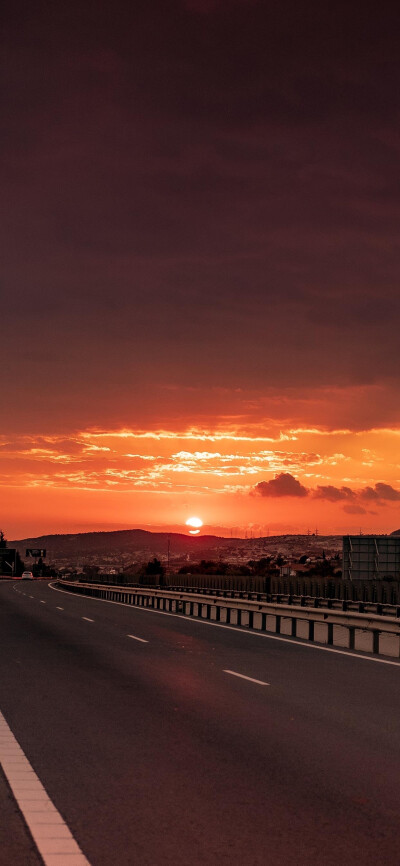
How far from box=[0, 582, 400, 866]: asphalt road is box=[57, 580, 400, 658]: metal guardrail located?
281cm

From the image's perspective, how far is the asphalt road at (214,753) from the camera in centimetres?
640

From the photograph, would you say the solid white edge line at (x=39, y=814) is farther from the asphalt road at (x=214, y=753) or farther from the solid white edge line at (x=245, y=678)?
the solid white edge line at (x=245, y=678)

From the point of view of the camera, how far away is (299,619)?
2675cm

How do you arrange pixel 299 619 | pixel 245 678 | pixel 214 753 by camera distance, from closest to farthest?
pixel 214 753
pixel 245 678
pixel 299 619

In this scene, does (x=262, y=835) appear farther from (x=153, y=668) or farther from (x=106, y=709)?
(x=153, y=668)

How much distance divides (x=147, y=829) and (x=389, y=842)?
1551mm

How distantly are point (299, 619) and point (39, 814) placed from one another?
20.2 metres

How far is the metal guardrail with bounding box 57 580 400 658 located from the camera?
22.2m

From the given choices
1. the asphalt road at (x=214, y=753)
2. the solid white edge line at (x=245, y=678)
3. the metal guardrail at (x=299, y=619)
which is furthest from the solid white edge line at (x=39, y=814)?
the metal guardrail at (x=299, y=619)

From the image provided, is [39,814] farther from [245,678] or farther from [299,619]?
[299,619]

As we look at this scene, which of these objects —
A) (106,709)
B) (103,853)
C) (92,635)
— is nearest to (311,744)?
(106,709)

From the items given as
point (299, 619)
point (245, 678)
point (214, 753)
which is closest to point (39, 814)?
point (214, 753)

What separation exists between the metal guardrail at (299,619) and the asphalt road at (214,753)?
111 inches

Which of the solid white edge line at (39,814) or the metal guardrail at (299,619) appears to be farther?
the metal guardrail at (299,619)
